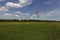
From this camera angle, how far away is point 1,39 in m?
20.9

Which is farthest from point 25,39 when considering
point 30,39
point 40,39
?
point 40,39

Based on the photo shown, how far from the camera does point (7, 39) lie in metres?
20.8

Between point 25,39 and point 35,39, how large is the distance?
140 cm

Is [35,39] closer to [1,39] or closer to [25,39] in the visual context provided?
[25,39]

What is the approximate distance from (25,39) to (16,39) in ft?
4.24

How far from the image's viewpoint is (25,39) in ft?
71.7

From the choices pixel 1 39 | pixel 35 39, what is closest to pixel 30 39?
pixel 35 39

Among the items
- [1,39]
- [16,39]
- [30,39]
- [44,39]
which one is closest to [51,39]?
[44,39]

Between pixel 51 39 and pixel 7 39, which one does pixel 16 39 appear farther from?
pixel 51 39

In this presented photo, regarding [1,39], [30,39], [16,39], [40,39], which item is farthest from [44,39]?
[1,39]

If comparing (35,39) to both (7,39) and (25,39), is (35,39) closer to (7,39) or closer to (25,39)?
(25,39)

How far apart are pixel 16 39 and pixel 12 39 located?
862 mm

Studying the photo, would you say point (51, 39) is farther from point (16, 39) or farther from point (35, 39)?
point (16, 39)

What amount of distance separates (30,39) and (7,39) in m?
3.16
